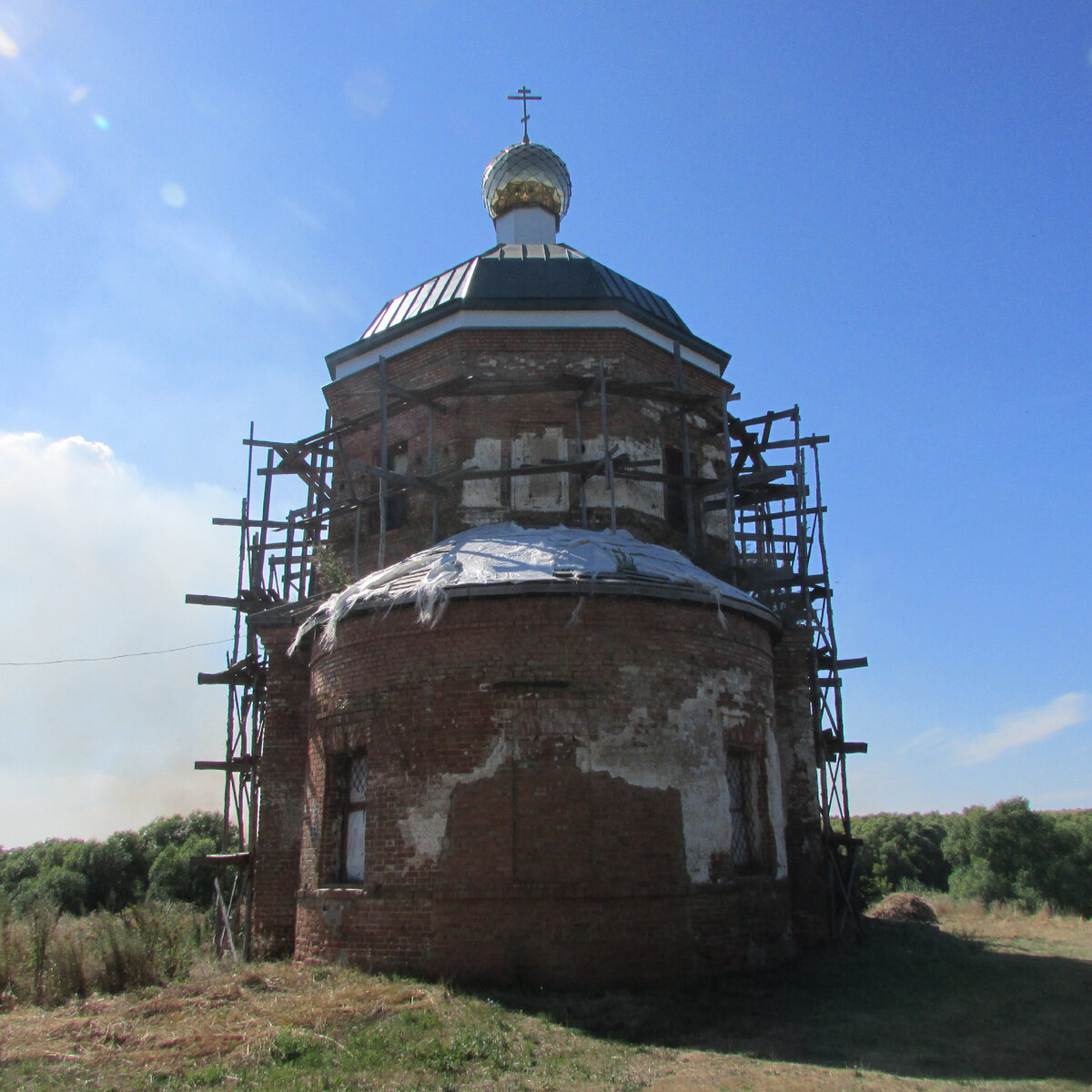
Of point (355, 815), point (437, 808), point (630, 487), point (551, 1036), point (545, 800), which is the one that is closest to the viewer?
point (551, 1036)

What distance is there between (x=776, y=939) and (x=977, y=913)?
12.9m

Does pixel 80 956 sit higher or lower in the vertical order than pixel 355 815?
lower

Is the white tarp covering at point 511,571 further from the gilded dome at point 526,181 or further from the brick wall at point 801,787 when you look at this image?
the gilded dome at point 526,181

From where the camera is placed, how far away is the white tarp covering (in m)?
10.0

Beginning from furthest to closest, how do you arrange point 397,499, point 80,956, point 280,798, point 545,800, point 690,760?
point 397,499
point 280,798
point 690,760
point 545,800
point 80,956

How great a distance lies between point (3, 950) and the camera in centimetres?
899

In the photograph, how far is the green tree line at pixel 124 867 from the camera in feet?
97.6

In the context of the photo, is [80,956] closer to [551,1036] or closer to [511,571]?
[551,1036]

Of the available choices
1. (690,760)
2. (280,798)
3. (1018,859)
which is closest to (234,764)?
(280,798)

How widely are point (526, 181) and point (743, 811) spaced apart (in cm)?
1278

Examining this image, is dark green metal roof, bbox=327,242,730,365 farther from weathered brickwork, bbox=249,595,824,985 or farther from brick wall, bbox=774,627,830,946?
weathered brickwork, bbox=249,595,824,985

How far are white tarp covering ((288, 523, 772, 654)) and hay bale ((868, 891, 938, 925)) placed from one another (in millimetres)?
9858

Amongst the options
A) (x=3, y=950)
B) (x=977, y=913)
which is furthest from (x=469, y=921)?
(x=977, y=913)

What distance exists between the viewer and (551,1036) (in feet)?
23.7
